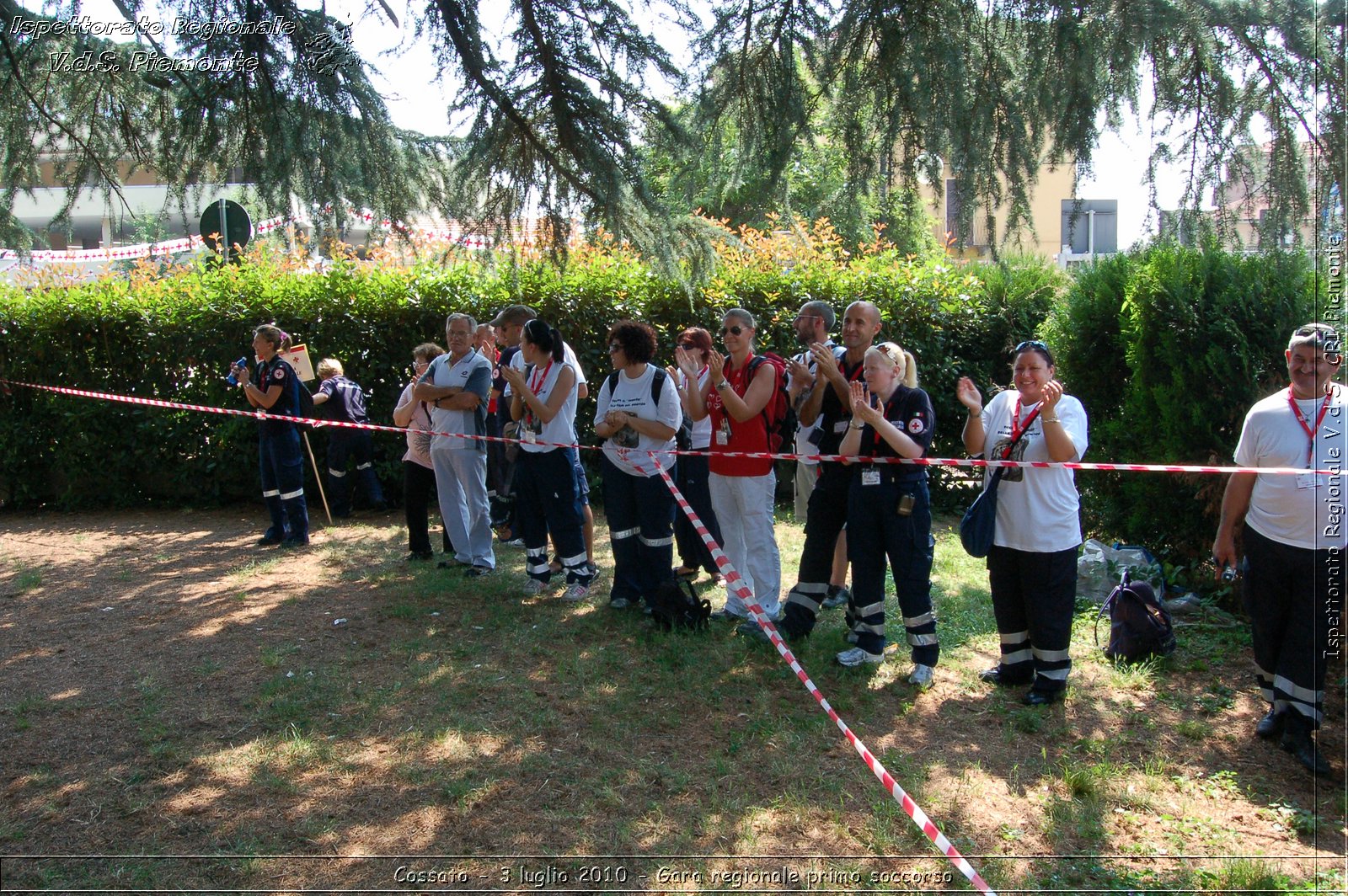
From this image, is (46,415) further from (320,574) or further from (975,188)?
(975,188)

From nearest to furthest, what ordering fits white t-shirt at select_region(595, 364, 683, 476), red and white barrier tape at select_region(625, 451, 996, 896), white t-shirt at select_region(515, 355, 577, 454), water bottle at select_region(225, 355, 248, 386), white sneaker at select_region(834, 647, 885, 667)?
red and white barrier tape at select_region(625, 451, 996, 896) → white sneaker at select_region(834, 647, 885, 667) → white t-shirt at select_region(595, 364, 683, 476) → white t-shirt at select_region(515, 355, 577, 454) → water bottle at select_region(225, 355, 248, 386)

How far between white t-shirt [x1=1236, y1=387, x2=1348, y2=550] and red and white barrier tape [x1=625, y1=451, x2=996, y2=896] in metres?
2.11

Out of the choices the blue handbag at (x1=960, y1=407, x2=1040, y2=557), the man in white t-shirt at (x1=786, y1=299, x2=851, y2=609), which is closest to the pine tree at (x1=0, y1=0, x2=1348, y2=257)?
the man in white t-shirt at (x1=786, y1=299, x2=851, y2=609)

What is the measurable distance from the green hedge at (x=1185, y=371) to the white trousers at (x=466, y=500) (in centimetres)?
481

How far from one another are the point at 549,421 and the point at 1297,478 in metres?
4.31

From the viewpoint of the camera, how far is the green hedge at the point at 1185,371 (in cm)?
643

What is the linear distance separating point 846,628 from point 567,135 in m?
3.87

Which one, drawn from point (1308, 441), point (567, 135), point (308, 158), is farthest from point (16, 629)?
point (1308, 441)

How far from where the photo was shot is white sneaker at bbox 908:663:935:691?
5277 millimetres

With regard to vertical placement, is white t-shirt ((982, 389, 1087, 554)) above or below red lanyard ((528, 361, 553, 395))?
below

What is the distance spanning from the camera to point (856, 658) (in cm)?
548

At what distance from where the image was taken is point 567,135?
675 centimetres

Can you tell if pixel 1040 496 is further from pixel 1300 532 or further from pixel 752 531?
pixel 752 531

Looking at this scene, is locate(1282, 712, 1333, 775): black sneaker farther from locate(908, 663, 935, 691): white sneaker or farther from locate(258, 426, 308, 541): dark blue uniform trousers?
locate(258, 426, 308, 541): dark blue uniform trousers
